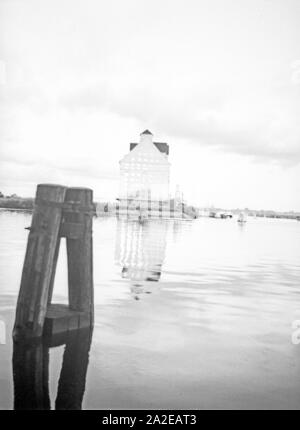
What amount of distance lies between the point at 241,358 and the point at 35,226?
3454 mm

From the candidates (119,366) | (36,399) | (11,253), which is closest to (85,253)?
(119,366)

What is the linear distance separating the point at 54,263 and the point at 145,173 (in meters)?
83.3

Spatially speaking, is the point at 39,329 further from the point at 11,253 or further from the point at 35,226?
the point at 11,253

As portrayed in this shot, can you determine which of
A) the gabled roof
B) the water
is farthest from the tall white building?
the water

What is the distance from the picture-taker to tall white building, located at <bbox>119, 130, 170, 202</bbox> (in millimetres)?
90625

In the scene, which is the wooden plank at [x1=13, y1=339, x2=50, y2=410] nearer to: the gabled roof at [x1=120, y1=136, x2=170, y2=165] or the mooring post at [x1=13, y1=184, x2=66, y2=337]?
the mooring post at [x1=13, y1=184, x2=66, y2=337]

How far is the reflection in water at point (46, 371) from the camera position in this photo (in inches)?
187

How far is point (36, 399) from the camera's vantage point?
4758mm

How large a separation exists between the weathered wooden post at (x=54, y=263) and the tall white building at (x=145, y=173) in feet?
268

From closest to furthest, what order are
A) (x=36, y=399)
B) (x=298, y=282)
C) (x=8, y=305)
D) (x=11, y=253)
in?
1. (x=36, y=399)
2. (x=8, y=305)
3. (x=298, y=282)
4. (x=11, y=253)

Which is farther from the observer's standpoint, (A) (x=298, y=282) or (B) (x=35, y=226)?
(A) (x=298, y=282)

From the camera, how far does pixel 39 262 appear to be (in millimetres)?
5840

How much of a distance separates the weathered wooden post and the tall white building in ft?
268

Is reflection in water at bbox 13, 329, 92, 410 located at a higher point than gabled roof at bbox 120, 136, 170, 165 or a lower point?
lower
